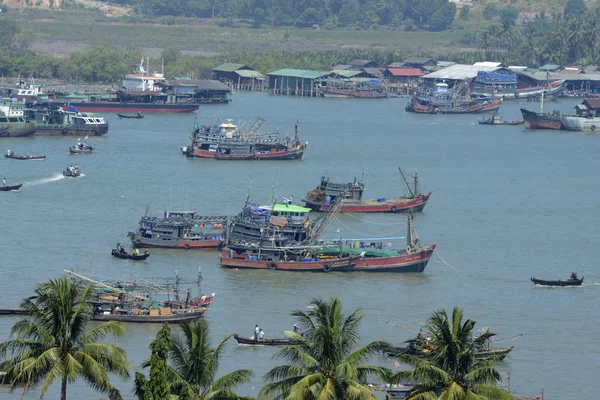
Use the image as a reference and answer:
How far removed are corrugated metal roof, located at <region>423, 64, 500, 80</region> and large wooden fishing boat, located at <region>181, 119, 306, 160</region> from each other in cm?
6363

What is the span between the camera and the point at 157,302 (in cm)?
4297

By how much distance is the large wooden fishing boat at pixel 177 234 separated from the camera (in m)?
53.8

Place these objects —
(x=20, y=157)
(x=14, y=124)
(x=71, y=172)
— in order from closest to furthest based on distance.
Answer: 1. (x=71, y=172)
2. (x=20, y=157)
3. (x=14, y=124)

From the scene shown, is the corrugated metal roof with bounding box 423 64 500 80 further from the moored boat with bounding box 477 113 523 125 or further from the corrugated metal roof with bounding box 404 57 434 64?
the moored boat with bounding box 477 113 523 125

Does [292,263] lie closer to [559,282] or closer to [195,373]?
[559,282]

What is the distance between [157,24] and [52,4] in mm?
16453

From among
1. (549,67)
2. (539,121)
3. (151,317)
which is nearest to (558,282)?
(151,317)

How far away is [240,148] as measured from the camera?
8406 cm

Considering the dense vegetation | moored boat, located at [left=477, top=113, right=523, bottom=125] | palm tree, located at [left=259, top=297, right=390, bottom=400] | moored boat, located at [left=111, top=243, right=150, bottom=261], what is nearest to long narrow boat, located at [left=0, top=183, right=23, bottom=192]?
moored boat, located at [left=111, top=243, right=150, bottom=261]

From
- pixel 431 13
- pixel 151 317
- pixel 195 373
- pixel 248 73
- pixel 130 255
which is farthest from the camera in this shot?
pixel 431 13

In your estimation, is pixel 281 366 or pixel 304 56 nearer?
pixel 281 366

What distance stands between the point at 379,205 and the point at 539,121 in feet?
163

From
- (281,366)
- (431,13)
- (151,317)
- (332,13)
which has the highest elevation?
(431,13)

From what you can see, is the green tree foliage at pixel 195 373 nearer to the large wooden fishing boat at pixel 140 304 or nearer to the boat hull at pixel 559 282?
the large wooden fishing boat at pixel 140 304
